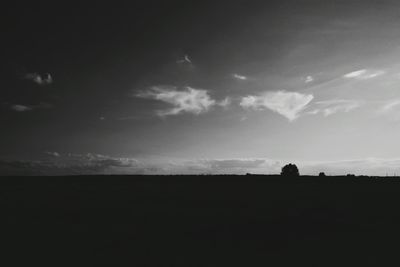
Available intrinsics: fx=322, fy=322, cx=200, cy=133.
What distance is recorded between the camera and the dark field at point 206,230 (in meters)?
14.7

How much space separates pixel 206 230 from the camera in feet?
61.4

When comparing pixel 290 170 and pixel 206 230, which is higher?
pixel 290 170

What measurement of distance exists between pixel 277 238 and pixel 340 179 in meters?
29.0

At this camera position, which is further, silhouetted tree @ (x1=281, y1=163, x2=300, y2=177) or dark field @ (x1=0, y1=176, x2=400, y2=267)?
silhouetted tree @ (x1=281, y1=163, x2=300, y2=177)

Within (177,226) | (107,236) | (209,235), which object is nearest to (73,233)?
(107,236)

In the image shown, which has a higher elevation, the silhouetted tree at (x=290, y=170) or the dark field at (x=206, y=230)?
the silhouetted tree at (x=290, y=170)

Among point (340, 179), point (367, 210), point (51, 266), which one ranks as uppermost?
point (340, 179)

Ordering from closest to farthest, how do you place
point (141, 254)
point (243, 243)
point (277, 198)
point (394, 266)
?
point (394, 266) → point (141, 254) → point (243, 243) → point (277, 198)

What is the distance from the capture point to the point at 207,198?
29094 millimetres

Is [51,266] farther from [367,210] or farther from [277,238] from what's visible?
[367,210]

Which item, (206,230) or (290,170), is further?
(290,170)

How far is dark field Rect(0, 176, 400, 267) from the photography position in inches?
577

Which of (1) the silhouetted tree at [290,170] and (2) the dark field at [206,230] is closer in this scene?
(2) the dark field at [206,230]

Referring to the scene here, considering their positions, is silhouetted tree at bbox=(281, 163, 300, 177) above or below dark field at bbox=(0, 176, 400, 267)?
above
